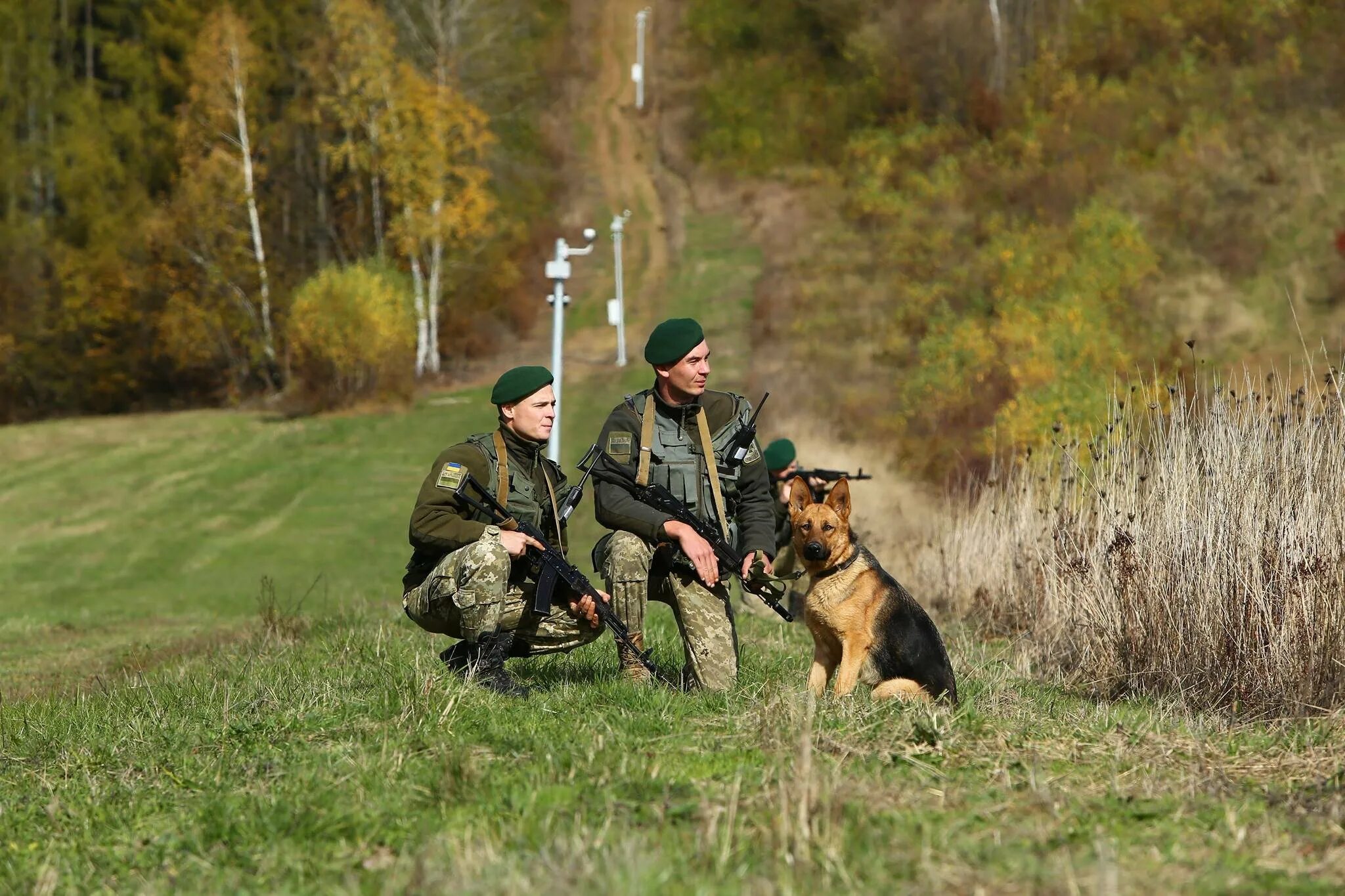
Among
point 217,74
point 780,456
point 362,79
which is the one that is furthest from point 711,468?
point 217,74

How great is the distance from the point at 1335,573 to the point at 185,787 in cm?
557

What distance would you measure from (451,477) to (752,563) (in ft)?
A: 5.24

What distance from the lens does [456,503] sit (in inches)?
267

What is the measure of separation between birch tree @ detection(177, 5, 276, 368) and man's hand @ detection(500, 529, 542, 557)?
30.6m

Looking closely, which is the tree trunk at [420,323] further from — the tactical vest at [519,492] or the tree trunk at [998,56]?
the tactical vest at [519,492]

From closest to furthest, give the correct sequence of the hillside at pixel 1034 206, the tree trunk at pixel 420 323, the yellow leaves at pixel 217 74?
the hillside at pixel 1034 206, the yellow leaves at pixel 217 74, the tree trunk at pixel 420 323

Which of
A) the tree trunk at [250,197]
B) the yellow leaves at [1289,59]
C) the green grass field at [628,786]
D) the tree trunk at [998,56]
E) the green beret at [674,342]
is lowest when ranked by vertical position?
the green grass field at [628,786]

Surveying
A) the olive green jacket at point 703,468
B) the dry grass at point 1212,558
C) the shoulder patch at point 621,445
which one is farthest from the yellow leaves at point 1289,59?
the shoulder patch at point 621,445

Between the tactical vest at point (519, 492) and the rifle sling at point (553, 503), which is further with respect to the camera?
the rifle sling at point (553, 503)

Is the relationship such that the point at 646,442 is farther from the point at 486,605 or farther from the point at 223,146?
the point at 223,146

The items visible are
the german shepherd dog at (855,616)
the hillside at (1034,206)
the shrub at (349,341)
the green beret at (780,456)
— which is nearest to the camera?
the german shepherd dog at (855,616)

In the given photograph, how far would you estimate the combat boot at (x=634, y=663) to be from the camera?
6965 millimetres

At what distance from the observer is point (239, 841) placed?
4395 mm

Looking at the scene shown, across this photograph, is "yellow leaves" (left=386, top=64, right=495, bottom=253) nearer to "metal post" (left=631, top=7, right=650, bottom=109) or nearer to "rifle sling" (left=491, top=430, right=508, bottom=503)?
"metal post" (left=631, top=7, right=650, bottom=109)
